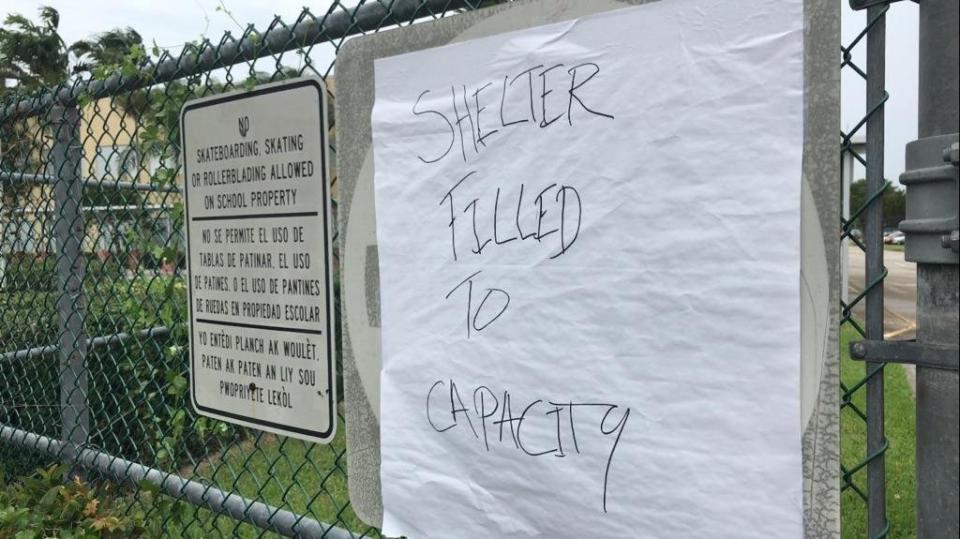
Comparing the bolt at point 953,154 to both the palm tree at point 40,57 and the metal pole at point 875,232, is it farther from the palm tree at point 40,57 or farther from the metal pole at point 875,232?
the palm tree at point 40,57

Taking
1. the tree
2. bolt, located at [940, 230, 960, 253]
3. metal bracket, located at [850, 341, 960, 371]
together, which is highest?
the tree

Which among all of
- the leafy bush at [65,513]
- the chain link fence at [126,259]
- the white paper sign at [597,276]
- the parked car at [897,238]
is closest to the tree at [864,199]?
the parked car at [897,238]

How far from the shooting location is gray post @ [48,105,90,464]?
108 inches

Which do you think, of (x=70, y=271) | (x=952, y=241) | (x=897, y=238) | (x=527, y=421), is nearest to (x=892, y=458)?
(x=897, y=238)

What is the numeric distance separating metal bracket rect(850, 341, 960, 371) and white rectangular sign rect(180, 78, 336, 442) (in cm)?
117

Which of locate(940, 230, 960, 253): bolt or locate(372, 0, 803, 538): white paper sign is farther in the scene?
locate(372, 0, 803, 538): white paper sign

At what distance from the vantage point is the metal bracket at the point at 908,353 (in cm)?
106

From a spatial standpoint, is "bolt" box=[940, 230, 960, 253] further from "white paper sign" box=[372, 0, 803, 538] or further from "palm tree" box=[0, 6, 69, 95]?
"palm tree" box=[0, 6, 69, 95]

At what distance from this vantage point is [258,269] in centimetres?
197

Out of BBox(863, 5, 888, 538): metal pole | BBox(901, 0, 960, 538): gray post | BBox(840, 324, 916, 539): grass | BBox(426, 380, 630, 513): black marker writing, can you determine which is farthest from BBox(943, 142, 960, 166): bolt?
BBox(840, 324, 916, 539): grass

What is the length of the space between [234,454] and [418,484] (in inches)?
198

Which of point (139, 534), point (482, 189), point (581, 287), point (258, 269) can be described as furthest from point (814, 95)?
point (139, 534)

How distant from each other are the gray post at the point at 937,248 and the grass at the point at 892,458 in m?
1.76

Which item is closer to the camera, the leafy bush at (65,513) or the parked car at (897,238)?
the parked car at (897,238)
